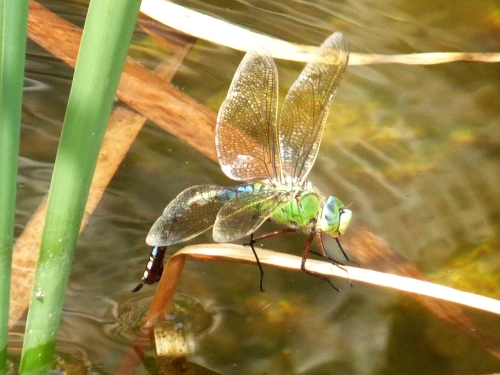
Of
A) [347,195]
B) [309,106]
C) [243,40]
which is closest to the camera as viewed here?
[309,106]

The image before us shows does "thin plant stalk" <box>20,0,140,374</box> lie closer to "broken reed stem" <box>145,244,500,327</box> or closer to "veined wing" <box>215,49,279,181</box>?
"broken reed stem" <box>145,244,500,327</box>

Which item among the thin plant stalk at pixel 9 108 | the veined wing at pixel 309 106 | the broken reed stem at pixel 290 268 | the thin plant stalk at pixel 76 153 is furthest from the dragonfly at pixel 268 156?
the thin plant stalk at pixel 9 108

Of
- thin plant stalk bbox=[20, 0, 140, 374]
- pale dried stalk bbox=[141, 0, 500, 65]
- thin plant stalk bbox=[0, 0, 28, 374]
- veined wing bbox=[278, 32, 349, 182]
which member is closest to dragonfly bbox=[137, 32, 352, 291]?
veined wing bbox=[278, 32, 349, 182]

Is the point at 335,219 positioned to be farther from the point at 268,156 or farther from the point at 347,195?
the point at 347,195

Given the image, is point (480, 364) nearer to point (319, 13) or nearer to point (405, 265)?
point (405, 265)

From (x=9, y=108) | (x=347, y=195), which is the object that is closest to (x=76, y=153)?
(x=9, y=108)

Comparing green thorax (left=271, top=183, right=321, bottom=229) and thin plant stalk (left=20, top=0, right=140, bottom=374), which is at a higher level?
thin plant stalk (left=20, top=0, right=140, bottom=374)

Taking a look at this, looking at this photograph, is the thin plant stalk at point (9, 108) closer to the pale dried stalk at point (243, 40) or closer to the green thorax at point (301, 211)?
the green thorax at point (301, 211)
